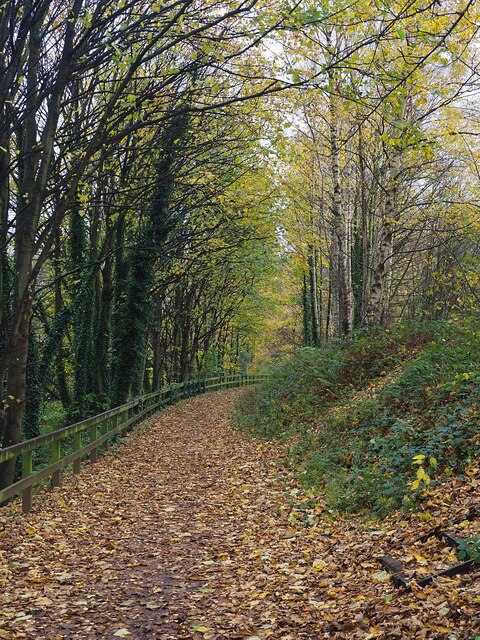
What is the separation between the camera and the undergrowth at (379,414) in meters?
7.14

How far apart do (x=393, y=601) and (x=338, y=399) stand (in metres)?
9.20

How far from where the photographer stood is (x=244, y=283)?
3403 centimetres

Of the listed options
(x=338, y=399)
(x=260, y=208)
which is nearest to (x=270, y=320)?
(x=260, y=208)

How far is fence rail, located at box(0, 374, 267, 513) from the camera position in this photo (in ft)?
25.3

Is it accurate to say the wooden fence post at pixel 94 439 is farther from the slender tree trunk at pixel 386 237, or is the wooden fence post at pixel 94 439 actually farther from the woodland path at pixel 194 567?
the slender tree trunk at pixel 386 237

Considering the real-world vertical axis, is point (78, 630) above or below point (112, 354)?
below

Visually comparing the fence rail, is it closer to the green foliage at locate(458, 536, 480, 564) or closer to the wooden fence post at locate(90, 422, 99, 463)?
the wooden fence post at locate(90, 422, 99, 463)

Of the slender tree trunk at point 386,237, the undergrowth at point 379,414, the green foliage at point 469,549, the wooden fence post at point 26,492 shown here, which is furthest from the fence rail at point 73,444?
the slender tree trunk at point 386,237

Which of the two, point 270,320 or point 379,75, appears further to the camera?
point 270,320

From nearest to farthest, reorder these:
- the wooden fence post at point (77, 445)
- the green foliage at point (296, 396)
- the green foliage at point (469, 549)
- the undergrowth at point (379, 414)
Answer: the green foliage at point (469, 549) → the undergrowth at point (379, 414) → the wooden fence post at point (77, 445) → the green foliage at point (296, 396)

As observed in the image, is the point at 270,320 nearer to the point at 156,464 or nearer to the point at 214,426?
the point at 214,426

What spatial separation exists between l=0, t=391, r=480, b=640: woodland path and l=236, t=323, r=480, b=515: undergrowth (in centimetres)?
70

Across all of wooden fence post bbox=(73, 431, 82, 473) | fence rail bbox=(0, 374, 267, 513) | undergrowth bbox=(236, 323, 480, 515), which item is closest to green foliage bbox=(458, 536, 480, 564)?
undergrowth bbox=(236, 323, 480, 515)

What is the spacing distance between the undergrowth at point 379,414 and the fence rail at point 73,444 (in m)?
3.78
